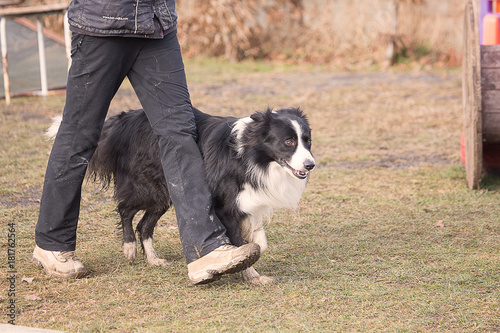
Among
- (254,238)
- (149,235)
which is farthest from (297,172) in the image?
(149,235)

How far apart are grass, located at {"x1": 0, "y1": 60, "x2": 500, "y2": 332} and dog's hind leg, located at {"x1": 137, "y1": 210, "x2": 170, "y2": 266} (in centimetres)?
10

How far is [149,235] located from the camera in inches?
157

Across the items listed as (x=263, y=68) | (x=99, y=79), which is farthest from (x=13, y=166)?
(x=263, y=68)

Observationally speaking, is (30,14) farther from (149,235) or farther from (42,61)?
(149,235)

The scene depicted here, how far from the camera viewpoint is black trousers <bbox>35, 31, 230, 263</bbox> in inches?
133

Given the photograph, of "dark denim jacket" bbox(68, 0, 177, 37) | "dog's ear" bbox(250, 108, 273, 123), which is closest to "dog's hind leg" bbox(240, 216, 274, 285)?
"dog's ear" bbox(250, 108, 273, 123)

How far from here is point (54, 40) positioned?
384 inches

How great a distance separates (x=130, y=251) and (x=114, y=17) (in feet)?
4.98

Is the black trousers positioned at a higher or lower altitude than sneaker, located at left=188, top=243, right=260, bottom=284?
higher

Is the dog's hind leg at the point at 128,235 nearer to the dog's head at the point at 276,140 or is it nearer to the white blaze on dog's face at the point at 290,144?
the dog's head at the point at 276,140

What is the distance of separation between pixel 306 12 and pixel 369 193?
910cm

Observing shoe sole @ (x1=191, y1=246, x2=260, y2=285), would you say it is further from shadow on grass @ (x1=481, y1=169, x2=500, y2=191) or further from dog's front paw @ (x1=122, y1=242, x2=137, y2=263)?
shadow on grass @ (x1=481, y1=169, x2=500, y2=191)

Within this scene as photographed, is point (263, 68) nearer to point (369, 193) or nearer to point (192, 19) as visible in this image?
point (192, 19)

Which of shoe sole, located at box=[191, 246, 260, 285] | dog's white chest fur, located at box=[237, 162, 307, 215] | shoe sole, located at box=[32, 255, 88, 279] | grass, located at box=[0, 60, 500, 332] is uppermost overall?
dog's white chest fur, located at box=[237, 162, 307, 215]
